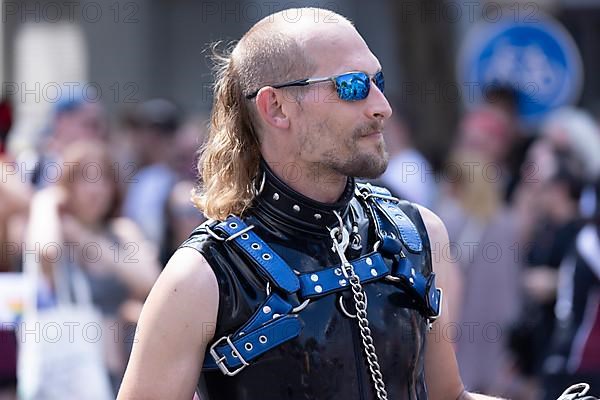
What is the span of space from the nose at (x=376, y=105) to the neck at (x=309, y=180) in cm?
16

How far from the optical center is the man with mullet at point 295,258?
2988 mm

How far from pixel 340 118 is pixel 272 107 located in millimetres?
168

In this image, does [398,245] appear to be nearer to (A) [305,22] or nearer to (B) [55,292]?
(A) [305,22]

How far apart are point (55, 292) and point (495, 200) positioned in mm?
2968

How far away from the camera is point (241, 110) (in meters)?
3.23

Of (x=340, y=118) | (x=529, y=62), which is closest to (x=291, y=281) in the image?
(x=340, y=118)

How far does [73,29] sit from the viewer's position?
667 inches

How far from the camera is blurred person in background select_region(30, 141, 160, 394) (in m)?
6.16

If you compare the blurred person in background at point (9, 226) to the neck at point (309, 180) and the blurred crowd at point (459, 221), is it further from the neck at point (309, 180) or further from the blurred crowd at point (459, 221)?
the neck at point (309, 180)

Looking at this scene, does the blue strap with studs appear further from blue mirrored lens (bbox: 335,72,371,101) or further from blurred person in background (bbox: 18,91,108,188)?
blurred person in background (bbox: 18,91,108,188)

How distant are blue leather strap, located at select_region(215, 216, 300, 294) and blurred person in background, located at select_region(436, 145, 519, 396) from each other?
4.51 m

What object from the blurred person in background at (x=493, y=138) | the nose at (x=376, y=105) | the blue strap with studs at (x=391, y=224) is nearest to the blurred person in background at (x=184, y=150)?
the blurred person in background at (x=493, y=138)

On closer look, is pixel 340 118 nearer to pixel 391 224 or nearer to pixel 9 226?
pixel 391 224

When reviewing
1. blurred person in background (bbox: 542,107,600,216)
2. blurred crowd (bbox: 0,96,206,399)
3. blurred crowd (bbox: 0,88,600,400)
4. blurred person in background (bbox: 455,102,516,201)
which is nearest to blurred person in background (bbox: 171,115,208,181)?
blurred crowd (bbox: 0,88,600,400)
